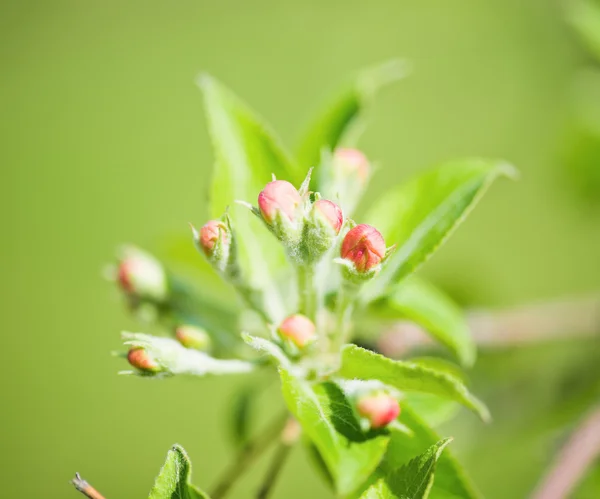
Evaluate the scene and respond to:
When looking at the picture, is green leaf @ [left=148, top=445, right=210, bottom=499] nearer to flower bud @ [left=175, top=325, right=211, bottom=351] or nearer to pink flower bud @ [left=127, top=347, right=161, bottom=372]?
pink flower bud @ [left=127, top=347, right=161, bottom=372]

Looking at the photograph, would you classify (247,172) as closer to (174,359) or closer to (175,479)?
(174,359)

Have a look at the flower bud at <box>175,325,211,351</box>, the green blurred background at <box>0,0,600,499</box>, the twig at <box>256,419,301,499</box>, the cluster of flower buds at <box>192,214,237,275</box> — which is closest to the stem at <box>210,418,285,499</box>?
the twig at <box>256,419,301,499</box>

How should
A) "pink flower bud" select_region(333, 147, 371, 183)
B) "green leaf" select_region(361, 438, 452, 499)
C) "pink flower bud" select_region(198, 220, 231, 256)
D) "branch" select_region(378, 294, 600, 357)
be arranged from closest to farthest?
"green leaf" select_region(361, 438, 452, 499) → "pink flower bud" select_region(198, 220, 231, 256) → "pink flower bud" select_region(333, 147, 371, 183) → "branch" select_region(378, 294, 600, 357)

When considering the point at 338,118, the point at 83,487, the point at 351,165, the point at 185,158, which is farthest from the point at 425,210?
the point at 185,158

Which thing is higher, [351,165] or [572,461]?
[351,165]

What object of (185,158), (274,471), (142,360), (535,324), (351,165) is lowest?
(274,471)

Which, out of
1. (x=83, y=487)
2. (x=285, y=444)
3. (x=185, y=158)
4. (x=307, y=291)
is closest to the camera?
(x=83, y=487)

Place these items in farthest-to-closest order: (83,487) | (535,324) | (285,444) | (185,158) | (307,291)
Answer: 1. (185,158)
2. (535,324)
3. (285,444)
4. (307,291)
5. (83,487)
